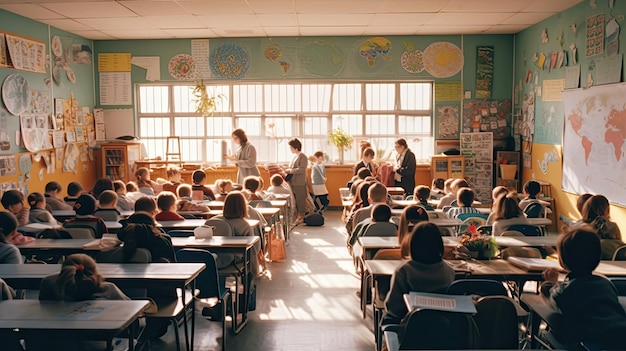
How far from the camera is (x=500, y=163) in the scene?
11047 millimetres

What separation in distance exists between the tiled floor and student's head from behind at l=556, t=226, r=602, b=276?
183cm

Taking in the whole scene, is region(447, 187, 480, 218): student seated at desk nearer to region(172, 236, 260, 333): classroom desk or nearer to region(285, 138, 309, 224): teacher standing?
region(172, 236, 260, 333): classroom desk

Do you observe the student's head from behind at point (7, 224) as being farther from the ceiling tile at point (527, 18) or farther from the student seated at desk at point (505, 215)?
the ceiling tile at point (527, 18)

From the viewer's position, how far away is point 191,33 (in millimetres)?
10891

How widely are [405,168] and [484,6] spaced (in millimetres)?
2696

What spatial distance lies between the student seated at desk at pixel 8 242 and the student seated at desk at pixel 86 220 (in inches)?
35.8

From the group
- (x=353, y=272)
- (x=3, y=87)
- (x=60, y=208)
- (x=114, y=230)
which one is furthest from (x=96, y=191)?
(x=353, y=272)

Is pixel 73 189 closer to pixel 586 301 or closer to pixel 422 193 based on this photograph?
pixel 422 193

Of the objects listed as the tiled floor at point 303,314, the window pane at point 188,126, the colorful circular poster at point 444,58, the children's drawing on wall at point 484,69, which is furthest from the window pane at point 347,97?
the tiled floor at point 303,314

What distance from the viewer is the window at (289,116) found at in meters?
11.8

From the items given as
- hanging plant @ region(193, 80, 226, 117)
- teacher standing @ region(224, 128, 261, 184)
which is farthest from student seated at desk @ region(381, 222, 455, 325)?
hanging plant @ region(193, 80, 226, 117)

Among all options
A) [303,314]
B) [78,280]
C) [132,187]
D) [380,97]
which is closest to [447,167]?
[380,97]

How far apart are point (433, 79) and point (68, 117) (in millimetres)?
6714

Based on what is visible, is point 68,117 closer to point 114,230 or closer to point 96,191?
point 96,191
